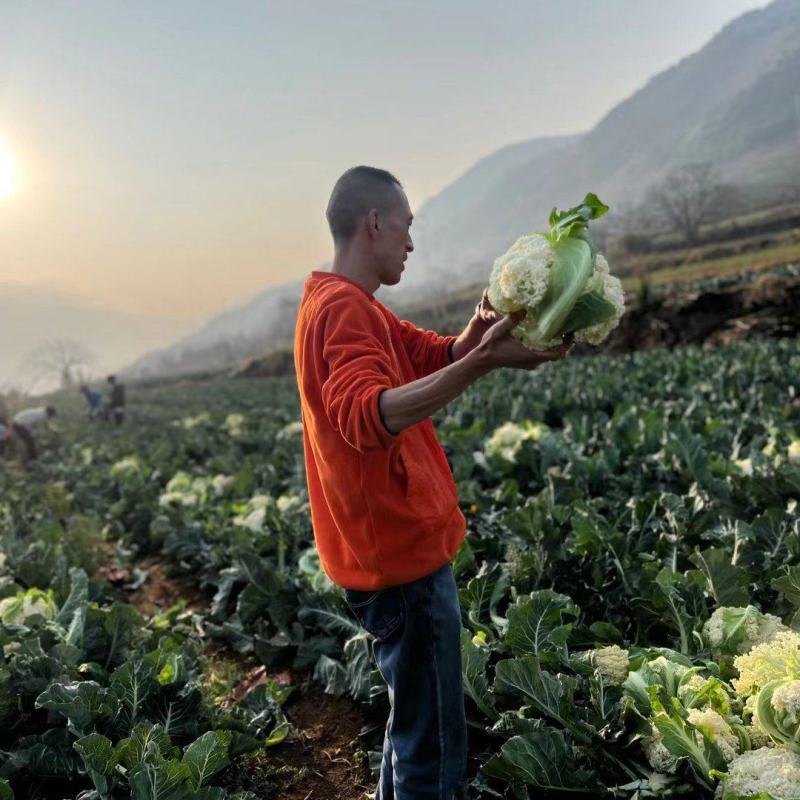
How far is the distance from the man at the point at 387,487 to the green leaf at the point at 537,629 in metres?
0.70

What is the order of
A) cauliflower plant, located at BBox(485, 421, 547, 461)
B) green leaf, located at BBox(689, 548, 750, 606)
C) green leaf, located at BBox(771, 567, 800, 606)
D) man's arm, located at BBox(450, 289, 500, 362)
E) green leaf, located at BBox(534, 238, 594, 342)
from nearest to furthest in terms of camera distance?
1. green leaf, located at BBox(534, 238, 594, 342)
2. man's arm, located at BBox(450, 289, 500, 362)
3. green leaf, located at BBox(771, 567, 800, 606)
4. green leaf, located at BBox(689, 548, 750, 606)
5. cauliflower plant, located at BBox(485, 421, 547, 461)

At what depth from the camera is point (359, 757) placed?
3.24 metres

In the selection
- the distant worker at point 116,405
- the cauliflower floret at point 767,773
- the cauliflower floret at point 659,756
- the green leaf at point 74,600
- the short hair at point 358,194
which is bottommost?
the cauliflower floret at point 659,756

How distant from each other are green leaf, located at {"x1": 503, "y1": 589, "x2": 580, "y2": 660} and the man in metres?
0.70

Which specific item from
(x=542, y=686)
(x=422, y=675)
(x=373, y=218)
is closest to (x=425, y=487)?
(x=422, y=675)

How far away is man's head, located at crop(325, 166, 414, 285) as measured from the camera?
2.01 m

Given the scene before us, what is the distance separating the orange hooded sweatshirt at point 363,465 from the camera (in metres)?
1.87

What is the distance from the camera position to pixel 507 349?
1807 millimetres

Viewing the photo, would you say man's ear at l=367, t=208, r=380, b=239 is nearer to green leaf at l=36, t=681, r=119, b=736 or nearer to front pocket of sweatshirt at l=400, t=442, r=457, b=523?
front pocket of sweatshirt at l=400, t=442, r=457, b=523

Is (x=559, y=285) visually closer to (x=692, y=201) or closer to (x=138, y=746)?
(x=138, y=746)

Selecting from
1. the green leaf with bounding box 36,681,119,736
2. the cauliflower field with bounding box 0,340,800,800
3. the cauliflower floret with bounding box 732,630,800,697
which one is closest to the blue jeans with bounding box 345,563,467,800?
the cauliflower field with bounding box 0,340,800,800

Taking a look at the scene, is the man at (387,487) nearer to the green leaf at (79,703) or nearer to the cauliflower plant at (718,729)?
the cauliflower plant at (718,729)

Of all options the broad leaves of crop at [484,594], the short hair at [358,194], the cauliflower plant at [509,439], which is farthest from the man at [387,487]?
the cauliflower plant at [509,439]

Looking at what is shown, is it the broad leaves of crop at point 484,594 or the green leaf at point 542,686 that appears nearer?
the green leaf at point 542,686
